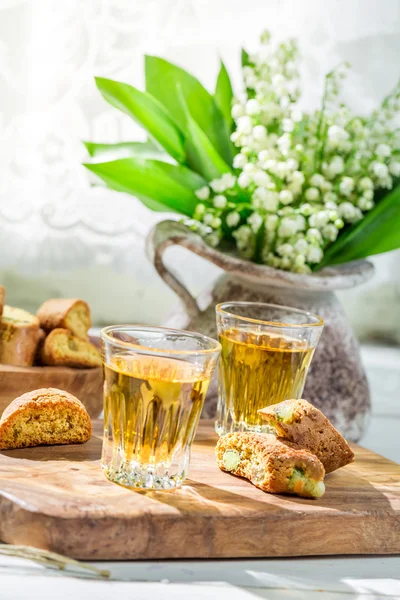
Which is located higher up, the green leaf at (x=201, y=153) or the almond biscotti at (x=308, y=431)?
the green leaf at (x=201, y=153)

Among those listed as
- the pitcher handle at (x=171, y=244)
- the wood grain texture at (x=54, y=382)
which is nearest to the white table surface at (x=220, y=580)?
the wood grain texture at (x=54, y=382)

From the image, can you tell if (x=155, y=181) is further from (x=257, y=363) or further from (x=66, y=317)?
(x=257, y=363)

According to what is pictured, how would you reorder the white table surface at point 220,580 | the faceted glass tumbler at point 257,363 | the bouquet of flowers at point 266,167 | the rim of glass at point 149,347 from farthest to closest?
the bouquet of flowers at point 266,167 → the faceted glass tumbler at point 257,363 → the rim of glass at point 149,347 → the white table surface at point 220,580

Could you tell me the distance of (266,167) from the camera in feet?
4.34

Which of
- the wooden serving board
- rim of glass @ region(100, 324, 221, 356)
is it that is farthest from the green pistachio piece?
rim of glass @ region(100, 324, 221, 356)

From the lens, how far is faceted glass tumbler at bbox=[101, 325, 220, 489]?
0.91m

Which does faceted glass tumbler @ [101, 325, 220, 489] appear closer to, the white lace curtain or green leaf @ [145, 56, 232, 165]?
green leaf @ [145, 56, 232, 165]

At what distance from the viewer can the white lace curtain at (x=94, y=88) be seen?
1.78 metres

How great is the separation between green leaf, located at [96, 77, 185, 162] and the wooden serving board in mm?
647

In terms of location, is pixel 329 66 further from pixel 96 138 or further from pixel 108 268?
pixel 108 268

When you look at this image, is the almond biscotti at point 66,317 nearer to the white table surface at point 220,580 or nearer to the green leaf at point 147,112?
the green leaf at point 147,112

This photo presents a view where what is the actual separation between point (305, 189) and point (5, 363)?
58cm

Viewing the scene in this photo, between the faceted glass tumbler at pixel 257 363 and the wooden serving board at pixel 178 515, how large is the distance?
136 mm

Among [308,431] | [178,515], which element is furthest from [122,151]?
[178,515]
